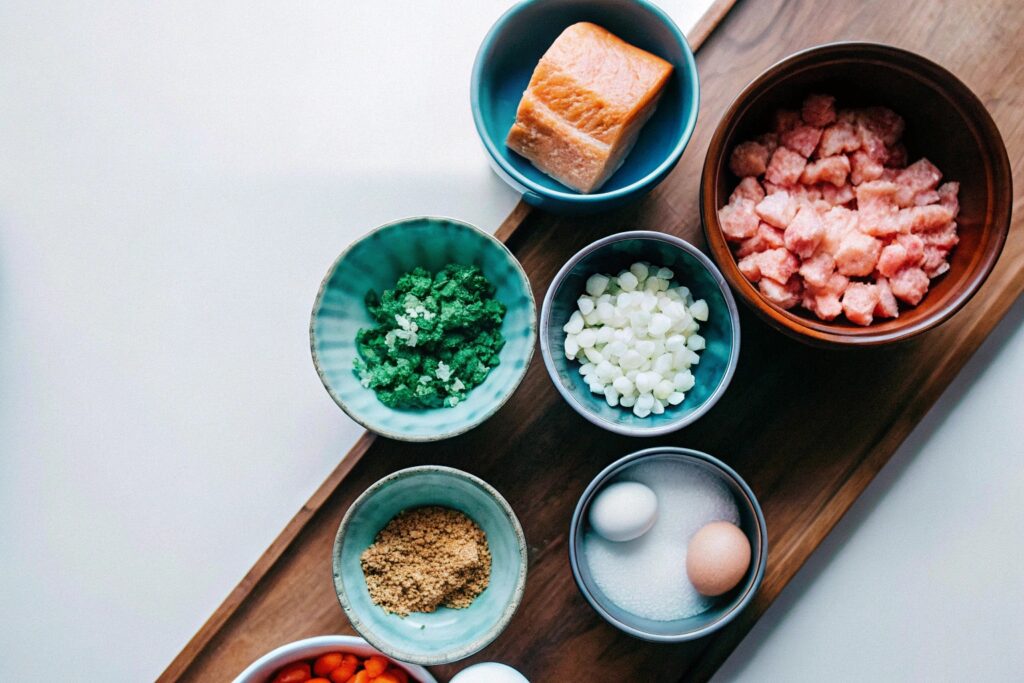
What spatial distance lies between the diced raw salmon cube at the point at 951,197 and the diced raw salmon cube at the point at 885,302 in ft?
0.44

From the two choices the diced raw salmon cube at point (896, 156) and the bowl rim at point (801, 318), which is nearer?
the bowl rim at point (801, 318)

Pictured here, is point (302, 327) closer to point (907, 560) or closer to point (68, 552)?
point (68, 552)

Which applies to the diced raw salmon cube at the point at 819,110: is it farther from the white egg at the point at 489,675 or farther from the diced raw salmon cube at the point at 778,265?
the white egg at the point at 489,675

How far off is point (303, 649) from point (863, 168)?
1026 mm

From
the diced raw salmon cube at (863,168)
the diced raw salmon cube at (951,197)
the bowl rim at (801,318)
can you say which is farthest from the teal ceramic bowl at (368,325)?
the diced raw salmon cube at (951,197)

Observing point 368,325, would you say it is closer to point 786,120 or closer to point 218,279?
point 218,279

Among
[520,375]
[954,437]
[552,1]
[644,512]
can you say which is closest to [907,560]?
[954,437]

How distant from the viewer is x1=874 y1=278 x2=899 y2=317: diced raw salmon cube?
1.01 meters

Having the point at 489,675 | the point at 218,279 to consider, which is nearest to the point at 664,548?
the point at 489,675

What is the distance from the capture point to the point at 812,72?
101 cm

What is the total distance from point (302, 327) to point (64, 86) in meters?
0.62

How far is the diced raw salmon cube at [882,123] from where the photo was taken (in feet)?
3.46

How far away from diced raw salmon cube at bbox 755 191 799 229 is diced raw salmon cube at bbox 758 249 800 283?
0.13 ft

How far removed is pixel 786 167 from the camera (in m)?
1.04
